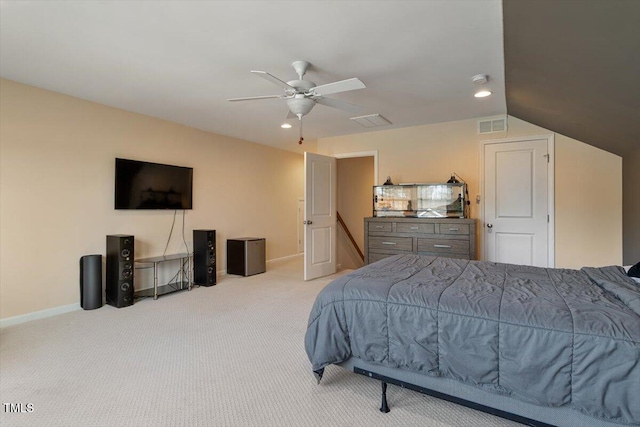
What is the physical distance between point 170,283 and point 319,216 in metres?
2.51

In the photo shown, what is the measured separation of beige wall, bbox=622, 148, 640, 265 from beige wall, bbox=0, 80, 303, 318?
5511mm

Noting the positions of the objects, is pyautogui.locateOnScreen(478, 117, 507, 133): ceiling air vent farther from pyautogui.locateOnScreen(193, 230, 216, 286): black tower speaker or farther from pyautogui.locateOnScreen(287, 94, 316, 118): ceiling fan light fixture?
pyautogui.locateOnScreen(193, 230, 216, 286): black tower speaker

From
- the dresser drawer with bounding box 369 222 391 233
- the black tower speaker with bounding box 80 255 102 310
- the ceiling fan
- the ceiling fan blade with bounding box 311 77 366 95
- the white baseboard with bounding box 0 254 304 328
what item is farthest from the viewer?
the dresser drawer with bounding box 369 222 391 233

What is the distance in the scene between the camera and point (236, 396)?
6.50 feet

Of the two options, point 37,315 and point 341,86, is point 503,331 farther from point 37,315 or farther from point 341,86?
point 37,315

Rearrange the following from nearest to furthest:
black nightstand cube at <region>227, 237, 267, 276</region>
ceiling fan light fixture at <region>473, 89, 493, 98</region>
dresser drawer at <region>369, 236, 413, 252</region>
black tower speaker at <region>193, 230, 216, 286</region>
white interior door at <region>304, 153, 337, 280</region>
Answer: ceiling fan light fixture at <region>473, 89, 493, 98</region>, dresser drawer at <region>369, 236, 413, 252</region>, black tower speaker at <region>193, 230, 216, 286</region>, white interior door at <region>304, 153, 337, 280</region>, black nightstand cube at <region>227, 237, 267, 276</region>

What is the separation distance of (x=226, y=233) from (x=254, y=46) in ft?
12.2

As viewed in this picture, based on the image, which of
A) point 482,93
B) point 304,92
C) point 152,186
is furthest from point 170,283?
point 482,93

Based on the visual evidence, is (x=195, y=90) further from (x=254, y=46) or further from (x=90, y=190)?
(x=90, y=190)

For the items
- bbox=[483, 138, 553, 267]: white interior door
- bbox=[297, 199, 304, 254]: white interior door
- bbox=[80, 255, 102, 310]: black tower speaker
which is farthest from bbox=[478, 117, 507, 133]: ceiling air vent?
bbox=[80, 255, 102, 310]: black tower speaker

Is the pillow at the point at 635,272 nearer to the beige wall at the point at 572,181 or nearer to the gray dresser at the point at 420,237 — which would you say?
the gray dresser at the point at 420,237

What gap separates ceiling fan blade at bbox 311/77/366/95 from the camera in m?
2.36

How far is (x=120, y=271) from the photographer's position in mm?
3682

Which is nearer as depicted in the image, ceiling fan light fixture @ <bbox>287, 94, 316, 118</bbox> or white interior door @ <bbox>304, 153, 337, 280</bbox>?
ceiling fan light fixture @ <bbox>287, 94, 316, 118</bbox>
